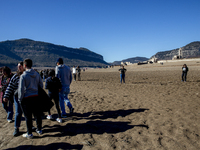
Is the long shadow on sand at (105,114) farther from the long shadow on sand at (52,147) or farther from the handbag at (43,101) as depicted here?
the long shadow on sand at (52,147)

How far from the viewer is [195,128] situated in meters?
3.74

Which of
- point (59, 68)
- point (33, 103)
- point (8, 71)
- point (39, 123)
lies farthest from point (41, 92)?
point (8, 71)

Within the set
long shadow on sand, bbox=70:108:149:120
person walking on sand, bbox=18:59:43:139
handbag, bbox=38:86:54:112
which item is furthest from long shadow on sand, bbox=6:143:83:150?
long shadow on sand, bbox=70:108:149:120

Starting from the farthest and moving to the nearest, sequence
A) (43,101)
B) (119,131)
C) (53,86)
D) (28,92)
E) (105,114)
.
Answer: (105,114) → (53,86) → (119,131) → (43,101) → (28,92)

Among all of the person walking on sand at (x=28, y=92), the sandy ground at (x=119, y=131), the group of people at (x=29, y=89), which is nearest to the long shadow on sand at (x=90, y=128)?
the sandy ground at (x=119, y=131)

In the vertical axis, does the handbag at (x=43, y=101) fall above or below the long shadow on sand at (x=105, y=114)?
above

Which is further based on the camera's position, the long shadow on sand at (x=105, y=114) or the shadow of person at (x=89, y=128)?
the long shadow on sand at (x=105, y=114)

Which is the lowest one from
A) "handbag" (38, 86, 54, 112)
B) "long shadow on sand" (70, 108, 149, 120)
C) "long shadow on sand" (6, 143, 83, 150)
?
"long shadow on sand" (70, 108, 149, 120)

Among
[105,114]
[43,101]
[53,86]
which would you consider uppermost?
[53,86]

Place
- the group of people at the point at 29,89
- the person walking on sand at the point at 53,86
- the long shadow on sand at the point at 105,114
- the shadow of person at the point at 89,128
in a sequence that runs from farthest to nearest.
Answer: the long shadow on sand at the point at 105,114 < the person walking on sand at the point at 53,86 < the shadow of person at the point at 89,128 < the group of people at the point at 29,89

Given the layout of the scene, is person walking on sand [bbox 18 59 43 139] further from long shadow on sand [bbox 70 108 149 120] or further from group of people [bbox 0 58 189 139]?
long shadow on sand [bbox 70 108 149 120]

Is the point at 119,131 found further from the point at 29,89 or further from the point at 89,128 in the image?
the point at 29,89

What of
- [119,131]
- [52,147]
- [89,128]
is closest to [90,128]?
[89,128]

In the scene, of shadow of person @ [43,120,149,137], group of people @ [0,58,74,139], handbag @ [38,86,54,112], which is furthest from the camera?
shadow of person @ [43,120,149,137]
